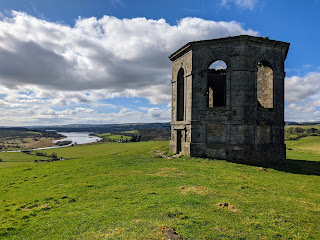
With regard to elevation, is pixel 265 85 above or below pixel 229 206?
above

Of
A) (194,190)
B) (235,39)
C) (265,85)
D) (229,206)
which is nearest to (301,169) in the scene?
(265,85)

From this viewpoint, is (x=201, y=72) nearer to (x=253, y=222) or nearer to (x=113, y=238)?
(x=253, y=222)

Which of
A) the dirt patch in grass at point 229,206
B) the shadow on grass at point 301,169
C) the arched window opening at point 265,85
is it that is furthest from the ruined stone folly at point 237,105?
the dirt patch in grass at point 229,206

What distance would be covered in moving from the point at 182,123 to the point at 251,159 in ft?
21.6

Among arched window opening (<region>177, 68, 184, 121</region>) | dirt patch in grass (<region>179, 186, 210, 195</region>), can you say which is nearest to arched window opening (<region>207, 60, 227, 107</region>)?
arched window opening (<region>177, 68, 184, 121</region>)

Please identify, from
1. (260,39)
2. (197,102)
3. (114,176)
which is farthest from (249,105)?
(114,176)

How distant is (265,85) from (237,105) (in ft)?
15.9

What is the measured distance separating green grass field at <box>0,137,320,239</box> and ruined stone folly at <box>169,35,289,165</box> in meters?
3.86

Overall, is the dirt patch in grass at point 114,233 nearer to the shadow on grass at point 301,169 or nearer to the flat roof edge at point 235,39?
the shadow on grass at point 301,169

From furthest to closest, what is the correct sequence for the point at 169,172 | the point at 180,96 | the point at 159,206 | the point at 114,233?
1. the point at 180,96
2. the point at 169,172
3. the point at 159,206
4. the point at 114,233

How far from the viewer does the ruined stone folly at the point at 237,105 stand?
52.6 ft

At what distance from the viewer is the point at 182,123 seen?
61.9 feet

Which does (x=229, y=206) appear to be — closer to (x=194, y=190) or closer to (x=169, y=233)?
(x=194, y=190)

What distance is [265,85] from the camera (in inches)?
734
